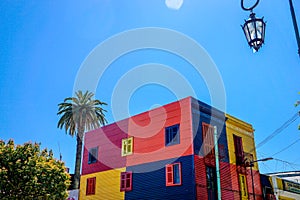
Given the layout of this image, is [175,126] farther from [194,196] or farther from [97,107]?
[97,107]

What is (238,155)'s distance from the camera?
74.5 feet

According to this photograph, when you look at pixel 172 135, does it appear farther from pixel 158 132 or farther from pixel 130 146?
pixel 130 146

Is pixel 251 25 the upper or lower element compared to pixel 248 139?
lower

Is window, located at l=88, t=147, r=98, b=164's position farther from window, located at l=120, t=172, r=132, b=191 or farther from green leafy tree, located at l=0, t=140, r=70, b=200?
window, located at l=120, t=172, r=132, b=191

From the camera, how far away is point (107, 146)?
82.0 feet

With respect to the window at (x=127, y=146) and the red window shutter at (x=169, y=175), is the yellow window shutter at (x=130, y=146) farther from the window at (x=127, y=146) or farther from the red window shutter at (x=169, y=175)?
the red window shutter at (x=169, y=175)

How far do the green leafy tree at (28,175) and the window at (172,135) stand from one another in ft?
26.6

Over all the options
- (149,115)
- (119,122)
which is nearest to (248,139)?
(149,115)

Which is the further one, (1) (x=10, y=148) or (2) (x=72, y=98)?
(2) (x=72, y=98)

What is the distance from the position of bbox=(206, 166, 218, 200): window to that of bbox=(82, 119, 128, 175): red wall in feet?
21.6

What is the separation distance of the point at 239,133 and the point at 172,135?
6670 millimetres

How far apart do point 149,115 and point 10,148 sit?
9788mm

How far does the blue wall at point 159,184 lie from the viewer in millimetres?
18203

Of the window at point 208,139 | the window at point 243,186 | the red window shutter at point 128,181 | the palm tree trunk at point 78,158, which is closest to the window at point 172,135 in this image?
the window at point 208,139
